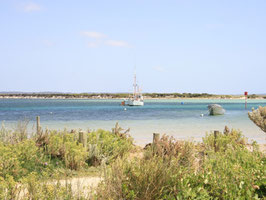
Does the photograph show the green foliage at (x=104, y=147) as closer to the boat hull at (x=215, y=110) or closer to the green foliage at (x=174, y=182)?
the green foliage at (x=174, y=182)

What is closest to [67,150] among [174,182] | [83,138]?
[83,138]

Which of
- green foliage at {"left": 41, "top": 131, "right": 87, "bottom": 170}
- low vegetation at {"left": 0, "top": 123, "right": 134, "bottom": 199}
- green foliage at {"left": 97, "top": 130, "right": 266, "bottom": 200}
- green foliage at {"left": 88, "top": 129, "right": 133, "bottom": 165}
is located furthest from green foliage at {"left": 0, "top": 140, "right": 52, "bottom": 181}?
green foliage at {"left": 97, "top": 130, "right": 266, "bottom": 200}

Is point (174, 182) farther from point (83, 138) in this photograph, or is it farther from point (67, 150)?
point (83, 138)

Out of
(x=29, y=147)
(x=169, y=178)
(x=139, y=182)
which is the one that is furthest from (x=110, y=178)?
(x=29, y=147)

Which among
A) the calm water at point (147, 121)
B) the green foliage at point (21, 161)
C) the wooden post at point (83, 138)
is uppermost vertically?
the wooden post at point (83, 138)

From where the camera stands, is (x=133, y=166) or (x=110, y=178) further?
(x=133, y=166)

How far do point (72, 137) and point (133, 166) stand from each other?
5478mm

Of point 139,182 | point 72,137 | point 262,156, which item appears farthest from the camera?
point 72,137

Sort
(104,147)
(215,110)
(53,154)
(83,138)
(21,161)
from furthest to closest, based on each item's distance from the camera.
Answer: (215,110)
(104,147)
(83,138)
(53,154)
(21,161)

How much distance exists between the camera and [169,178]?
4727 millimetres

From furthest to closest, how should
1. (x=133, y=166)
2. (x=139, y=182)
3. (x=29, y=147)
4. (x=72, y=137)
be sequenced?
(x=72, y=137) → (x=29, y=147) → (x=133, y=166) → (x=139, y=182)

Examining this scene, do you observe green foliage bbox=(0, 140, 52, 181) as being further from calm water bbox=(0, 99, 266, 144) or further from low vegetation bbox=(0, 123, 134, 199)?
calm water bbox=(0, 99, 266, 144)

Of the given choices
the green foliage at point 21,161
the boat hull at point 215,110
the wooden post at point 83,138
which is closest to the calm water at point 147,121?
the boat hull at point 215,110

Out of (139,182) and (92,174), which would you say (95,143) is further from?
(139,182)
